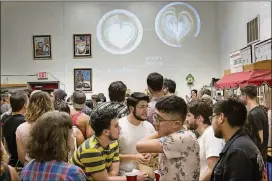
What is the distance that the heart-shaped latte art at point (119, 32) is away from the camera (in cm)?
1169

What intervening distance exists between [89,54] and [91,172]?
33.7 ft

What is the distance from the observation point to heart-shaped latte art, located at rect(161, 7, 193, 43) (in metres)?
11.6

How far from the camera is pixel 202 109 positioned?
2.67 m

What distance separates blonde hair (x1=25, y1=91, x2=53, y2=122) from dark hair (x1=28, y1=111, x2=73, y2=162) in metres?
1.17

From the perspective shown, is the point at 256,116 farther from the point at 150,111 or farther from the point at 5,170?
the point at 5,170

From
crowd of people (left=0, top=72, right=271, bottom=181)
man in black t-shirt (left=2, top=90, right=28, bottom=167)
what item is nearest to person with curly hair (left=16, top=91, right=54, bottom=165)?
crowd of people (left=0, top=72, right=271, bottom=181)

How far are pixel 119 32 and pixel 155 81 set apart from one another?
8.64m

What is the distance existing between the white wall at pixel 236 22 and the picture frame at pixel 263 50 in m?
0.27

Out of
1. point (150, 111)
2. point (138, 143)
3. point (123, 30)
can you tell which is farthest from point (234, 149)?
point (123, 30)

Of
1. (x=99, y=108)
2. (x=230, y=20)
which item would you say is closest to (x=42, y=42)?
Result: (x=230, y=20)

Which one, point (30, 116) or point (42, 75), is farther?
point (42, 75)

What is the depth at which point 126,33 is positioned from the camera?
11789mm

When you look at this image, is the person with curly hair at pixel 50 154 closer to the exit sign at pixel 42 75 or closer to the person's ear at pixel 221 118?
the person's ear at pixel 221 118

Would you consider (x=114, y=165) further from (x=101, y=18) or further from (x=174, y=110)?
(x=101, y=18)
